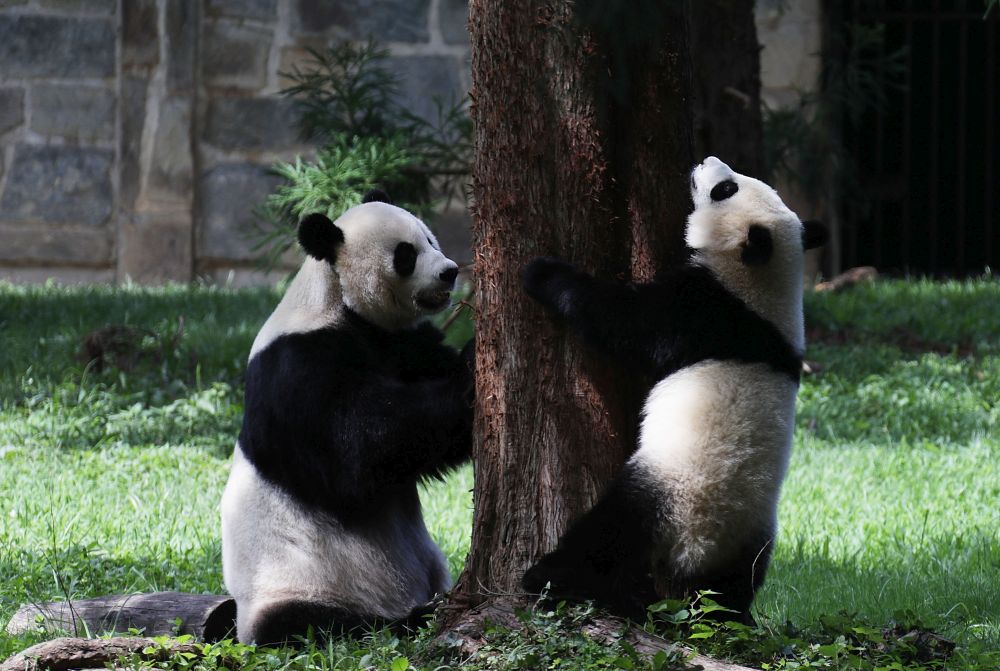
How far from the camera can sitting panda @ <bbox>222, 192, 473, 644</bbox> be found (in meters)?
3.55

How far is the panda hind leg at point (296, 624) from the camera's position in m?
3.57

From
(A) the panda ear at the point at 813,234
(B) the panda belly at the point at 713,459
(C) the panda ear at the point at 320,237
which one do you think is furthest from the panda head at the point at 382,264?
(A) the panda ear at the point at 813,234

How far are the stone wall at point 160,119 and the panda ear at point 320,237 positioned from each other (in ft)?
19.7

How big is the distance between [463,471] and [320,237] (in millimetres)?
3130

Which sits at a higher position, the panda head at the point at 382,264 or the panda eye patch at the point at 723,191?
the panda eye patch at the point at 723,191

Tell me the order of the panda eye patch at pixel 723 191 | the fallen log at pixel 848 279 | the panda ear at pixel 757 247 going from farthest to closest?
the fallen log at pixel 848 279, the panda eye patch at pixel 723 191, the panda ear at pixel 757 247

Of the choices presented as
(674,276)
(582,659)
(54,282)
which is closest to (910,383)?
(674,276)

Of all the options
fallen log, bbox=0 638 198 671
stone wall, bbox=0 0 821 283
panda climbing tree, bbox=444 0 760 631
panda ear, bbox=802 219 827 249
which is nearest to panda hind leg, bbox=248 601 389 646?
fallen log, bbox=0 638 198 671

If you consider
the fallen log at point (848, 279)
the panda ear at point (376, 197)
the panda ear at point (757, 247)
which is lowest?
the fallen log at point (848, 279)

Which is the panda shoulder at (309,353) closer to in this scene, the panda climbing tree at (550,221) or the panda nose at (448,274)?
the panda nose at (448,274)

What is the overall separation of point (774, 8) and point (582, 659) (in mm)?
7572

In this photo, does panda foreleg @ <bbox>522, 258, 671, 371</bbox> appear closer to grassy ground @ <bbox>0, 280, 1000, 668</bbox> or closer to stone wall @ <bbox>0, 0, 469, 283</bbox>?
grassy ground @ <bbox>0, 280, 1000, 668</bbox>

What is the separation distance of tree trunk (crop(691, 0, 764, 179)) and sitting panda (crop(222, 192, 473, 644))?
4316mm

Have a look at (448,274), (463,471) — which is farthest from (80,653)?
(463,471)
